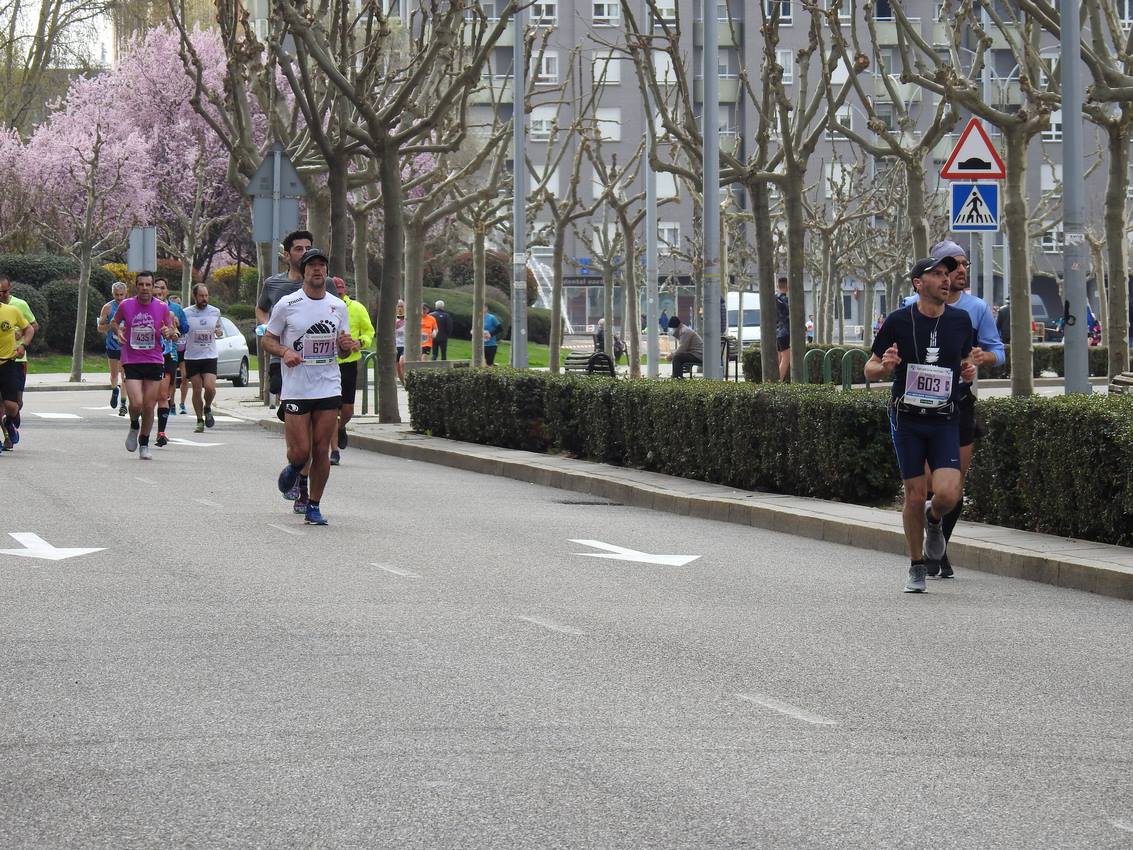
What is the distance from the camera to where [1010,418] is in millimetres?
12547

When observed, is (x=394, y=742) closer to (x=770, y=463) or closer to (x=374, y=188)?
(x=770, y=463)

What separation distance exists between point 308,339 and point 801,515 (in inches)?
141

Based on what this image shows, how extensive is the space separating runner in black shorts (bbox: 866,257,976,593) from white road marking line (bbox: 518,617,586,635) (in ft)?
7.78

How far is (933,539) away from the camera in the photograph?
35.5 ft

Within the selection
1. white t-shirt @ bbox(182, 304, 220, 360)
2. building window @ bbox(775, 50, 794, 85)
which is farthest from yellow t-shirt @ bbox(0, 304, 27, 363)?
building window @ bbox(775, 50, 794, 85)

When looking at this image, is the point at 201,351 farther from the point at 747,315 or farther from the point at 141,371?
the point at 747,315

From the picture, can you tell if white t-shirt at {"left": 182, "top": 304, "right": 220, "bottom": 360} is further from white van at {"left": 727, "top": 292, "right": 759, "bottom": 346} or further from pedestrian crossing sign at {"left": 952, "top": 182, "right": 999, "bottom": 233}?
white van at {"left": 727, "top": 292, "right": 759, "bottom": 346}

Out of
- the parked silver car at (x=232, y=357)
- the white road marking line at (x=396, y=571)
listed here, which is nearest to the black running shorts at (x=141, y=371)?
the white road marking line at (x=396, y=571)

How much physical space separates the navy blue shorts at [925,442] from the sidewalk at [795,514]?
1.00 meters

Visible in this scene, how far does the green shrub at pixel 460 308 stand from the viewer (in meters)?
67.6

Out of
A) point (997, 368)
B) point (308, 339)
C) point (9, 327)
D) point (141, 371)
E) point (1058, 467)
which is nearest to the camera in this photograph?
point (1058, 467)

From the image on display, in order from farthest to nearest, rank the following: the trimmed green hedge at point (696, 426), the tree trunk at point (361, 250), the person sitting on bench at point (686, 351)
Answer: the tree trunk at point (361, 250) < the person sitting on bench at point (686, 351) < the trimmed green hedge at point (696, 426)

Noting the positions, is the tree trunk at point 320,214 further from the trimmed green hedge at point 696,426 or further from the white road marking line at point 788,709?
the white road marking line at point 788,709

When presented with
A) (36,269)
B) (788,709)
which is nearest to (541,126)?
(36,269)
